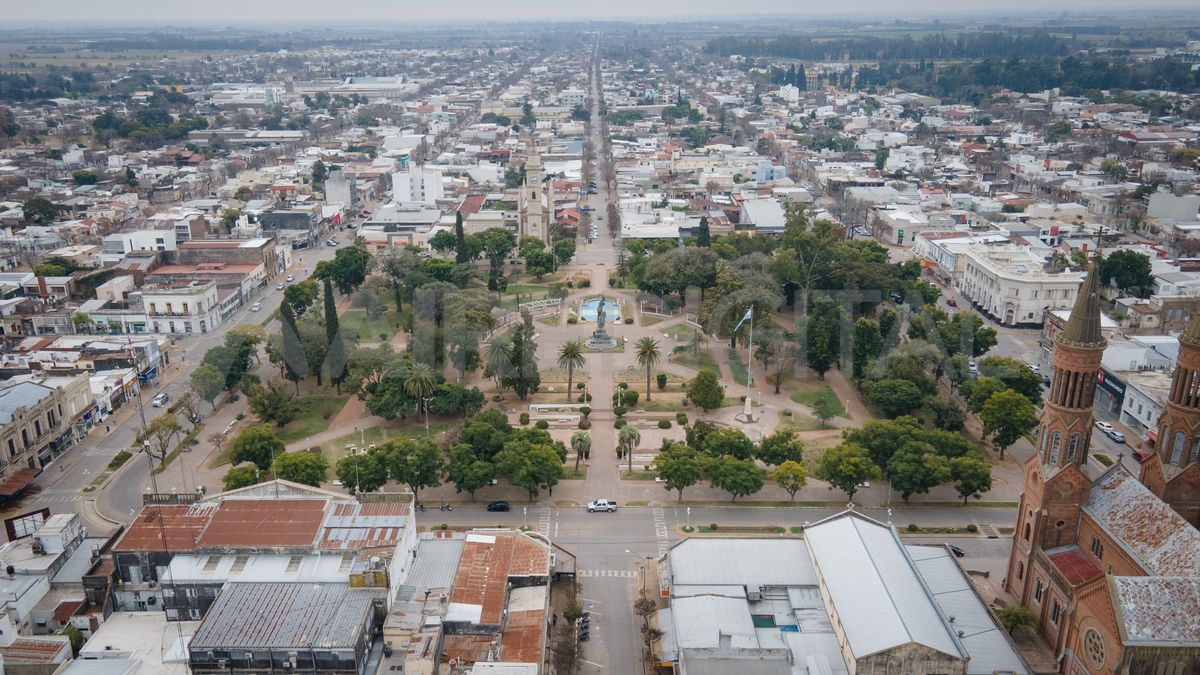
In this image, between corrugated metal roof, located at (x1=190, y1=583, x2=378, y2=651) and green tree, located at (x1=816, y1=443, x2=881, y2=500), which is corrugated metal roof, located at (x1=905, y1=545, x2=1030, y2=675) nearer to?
green tree, located at (x1=816, y1=443, x2=881, y2=500)

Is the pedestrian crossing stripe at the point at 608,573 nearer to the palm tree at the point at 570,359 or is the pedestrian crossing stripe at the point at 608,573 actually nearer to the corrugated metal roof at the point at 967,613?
the corrugated metal roof at the point at 967,613

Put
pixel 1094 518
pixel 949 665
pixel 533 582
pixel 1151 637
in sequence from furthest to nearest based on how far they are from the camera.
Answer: pixel 533 582 → pixel 1094 518 → pixel 949 665 → pixel 1151 637

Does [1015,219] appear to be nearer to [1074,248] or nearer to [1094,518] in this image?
[1074,248]

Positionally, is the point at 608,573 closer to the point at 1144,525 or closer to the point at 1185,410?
the point at 1144,525

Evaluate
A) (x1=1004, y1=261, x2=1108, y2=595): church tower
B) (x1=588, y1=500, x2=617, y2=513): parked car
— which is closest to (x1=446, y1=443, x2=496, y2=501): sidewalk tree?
(x1=588, y1=500, x2=617, y2=513): parked car

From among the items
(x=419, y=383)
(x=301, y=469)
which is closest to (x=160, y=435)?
(x=301, y=469)

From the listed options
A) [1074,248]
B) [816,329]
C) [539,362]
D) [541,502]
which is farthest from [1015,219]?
[541,502]

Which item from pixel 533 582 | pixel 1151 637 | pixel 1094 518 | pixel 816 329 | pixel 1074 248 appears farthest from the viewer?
pixel 1074 248

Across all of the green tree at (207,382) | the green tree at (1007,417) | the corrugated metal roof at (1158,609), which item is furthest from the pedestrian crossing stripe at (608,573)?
the green tree at (207,382)
